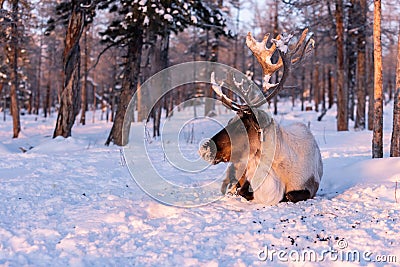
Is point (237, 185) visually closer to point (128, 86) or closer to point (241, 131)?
point (241, 131)

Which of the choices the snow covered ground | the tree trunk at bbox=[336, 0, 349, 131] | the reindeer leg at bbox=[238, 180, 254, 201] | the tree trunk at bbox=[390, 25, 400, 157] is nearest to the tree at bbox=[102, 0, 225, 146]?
the tree trunk at bbox=[336, 0, 349, 131]

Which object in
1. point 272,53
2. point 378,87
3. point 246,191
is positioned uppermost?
point 272,53

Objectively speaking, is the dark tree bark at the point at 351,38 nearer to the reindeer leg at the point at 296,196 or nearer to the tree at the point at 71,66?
the tree at the point at 71,66

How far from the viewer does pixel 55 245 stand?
3650 mm

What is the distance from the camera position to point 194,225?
4262mm

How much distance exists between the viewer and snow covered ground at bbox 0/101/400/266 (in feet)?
11.2

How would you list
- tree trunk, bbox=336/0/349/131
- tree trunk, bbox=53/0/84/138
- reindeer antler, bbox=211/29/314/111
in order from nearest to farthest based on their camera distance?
reindeer antler, bbox=211/29/314/111 → tree trunk, bbox=53/0/84/138 → tree trunk, bbox=336/0/349/131

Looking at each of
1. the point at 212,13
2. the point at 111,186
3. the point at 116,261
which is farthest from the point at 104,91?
the point at 116,261

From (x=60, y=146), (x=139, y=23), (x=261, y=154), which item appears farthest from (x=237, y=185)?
(x=139, y=23)

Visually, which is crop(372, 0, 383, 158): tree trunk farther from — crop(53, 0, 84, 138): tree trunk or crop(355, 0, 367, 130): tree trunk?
crop(355, 0, 367, 130): tree trunk

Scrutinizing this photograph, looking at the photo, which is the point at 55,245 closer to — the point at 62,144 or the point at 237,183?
the point at 237,183

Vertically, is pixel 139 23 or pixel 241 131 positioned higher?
pixel 139 23

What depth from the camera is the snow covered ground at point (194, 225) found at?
341 centimetres

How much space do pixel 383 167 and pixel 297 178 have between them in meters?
1.90
